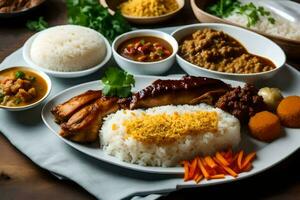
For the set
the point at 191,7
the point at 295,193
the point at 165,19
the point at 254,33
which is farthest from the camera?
the point at 191,7

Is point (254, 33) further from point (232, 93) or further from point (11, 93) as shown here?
point (11, 93)

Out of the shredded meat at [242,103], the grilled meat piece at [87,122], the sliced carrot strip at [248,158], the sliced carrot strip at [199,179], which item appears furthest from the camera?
the shredded meat at [242,103]

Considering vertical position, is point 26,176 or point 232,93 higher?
point 232,93

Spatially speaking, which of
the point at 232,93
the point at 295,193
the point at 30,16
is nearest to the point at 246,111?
the point at 232,93

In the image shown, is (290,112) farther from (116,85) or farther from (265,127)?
(116,85)

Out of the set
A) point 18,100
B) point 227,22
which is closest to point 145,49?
point 227,22

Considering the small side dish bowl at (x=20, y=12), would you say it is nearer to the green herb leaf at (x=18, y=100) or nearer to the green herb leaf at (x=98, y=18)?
the green herb leaf at (x=98, y=18)

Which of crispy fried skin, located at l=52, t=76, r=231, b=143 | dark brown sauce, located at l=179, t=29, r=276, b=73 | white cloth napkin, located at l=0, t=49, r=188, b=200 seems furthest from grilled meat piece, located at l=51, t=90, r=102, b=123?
dark brown sauce, located at l=179, t=29, r=276, b=73

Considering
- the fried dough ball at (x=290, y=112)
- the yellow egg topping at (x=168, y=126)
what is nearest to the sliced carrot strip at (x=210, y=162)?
the yellow egg topping at (x=168, y=126)
